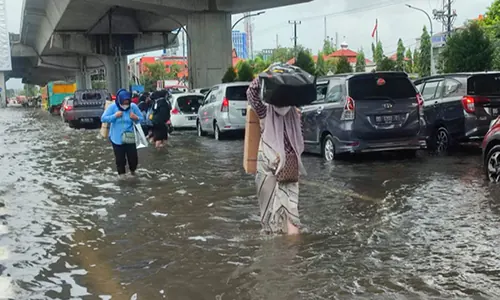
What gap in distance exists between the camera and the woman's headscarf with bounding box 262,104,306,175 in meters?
6.11

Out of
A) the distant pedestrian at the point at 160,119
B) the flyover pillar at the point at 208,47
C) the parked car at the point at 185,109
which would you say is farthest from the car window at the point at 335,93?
the flyover pillar at the point at 208,47

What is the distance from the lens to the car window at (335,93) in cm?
1151

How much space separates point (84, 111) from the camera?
1148 inches

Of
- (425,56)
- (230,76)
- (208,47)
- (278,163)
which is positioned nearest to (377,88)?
(278,163)

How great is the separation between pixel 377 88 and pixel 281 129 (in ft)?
18.4

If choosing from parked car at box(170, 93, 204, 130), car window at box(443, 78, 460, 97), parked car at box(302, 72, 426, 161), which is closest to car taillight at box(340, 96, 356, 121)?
parked car at box(302, 72, 426, 161)

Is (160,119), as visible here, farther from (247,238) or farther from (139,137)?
(247,238)

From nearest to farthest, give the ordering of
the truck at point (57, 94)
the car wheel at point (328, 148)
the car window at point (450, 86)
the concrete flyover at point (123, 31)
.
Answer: the car wheel at point (328, 148), the car window at point (450, 86), the concrete flyover at point (123, 31), the truck at point (57, 94)

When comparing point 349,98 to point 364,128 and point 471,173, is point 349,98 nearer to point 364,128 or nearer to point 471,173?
point 364,128

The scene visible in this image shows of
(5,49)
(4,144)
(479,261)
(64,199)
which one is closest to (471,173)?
(479,261)

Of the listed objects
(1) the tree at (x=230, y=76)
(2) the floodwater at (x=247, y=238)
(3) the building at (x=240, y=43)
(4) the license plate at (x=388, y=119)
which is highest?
(3) the building at (x=240, y=43)

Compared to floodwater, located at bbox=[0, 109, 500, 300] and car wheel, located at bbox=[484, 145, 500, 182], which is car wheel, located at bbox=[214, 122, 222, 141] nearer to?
floodwater, located at bbox=[0, 109, 500, 300]

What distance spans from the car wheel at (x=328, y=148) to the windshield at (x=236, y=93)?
6.78 metres

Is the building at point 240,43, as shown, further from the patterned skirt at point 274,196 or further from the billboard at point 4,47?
the patterned skirt at point 274,196
